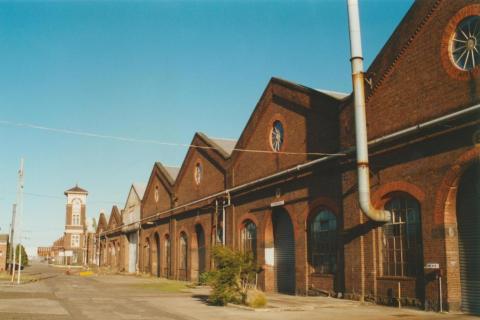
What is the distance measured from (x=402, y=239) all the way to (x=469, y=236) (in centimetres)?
253

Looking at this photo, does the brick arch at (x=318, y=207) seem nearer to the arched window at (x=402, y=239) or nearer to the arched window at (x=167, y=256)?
the arched window at (x=402, y=239)

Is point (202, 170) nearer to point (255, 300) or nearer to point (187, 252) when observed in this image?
point (187, 252)

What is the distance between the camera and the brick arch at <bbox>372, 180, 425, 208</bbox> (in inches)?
620

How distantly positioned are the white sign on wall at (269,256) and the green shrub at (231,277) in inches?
263

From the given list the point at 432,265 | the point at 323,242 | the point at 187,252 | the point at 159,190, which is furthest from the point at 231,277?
the point at 159,190

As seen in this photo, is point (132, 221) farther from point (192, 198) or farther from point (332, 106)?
point (332, 106)

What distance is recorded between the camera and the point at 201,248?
33.8m

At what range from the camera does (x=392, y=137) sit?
16516mm

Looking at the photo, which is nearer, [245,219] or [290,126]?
[290,126]

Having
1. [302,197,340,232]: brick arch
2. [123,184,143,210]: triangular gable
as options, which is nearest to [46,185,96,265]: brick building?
[123,184,143,210]: triangular gable

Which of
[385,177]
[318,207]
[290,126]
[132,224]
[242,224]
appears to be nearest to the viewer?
[385,177]

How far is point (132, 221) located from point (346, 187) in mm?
36968

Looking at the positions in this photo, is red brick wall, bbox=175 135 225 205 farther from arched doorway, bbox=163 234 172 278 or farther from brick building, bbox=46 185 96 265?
brick building, bbox=46 185 96 265

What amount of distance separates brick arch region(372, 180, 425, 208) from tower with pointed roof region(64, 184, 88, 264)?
83.8 m
